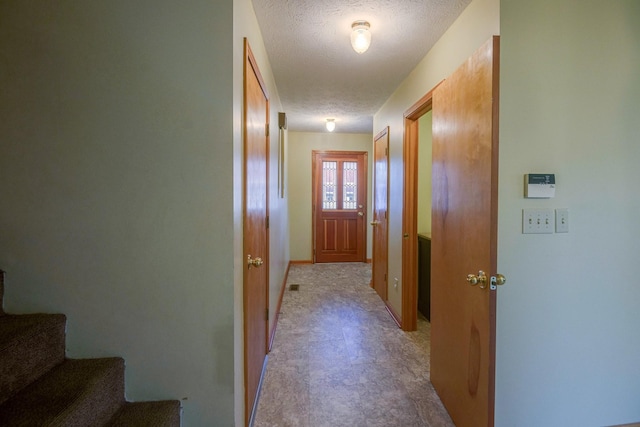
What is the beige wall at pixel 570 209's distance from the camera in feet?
4.56

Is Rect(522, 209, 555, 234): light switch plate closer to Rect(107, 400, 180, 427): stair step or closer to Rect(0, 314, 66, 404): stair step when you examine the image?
Rect(107, 400, 180, 427): stair step

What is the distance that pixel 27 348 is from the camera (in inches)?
43.1

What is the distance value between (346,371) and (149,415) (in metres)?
1.36

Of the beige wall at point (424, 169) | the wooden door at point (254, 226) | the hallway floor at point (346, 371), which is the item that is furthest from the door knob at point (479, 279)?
the beige wall at point (424, 169)

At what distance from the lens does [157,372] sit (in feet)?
4.19

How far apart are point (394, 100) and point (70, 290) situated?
3072 millimetres

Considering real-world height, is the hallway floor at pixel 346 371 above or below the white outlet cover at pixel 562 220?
below

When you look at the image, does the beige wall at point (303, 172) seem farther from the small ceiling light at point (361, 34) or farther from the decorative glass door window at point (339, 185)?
the small ceiling light at point (361, 34)

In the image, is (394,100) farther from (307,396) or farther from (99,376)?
(99,376)

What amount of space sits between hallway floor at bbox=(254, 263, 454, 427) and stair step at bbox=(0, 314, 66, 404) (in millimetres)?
1081

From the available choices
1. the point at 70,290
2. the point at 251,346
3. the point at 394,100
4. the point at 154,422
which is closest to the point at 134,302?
the point at 70,290

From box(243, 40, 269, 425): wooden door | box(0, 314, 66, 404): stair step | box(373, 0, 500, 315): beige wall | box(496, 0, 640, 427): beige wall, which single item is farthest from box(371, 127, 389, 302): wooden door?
box(0, 314, 66, 404): stair step

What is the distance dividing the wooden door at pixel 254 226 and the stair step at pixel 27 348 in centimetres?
77

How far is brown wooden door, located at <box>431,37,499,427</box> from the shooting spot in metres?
1.29
